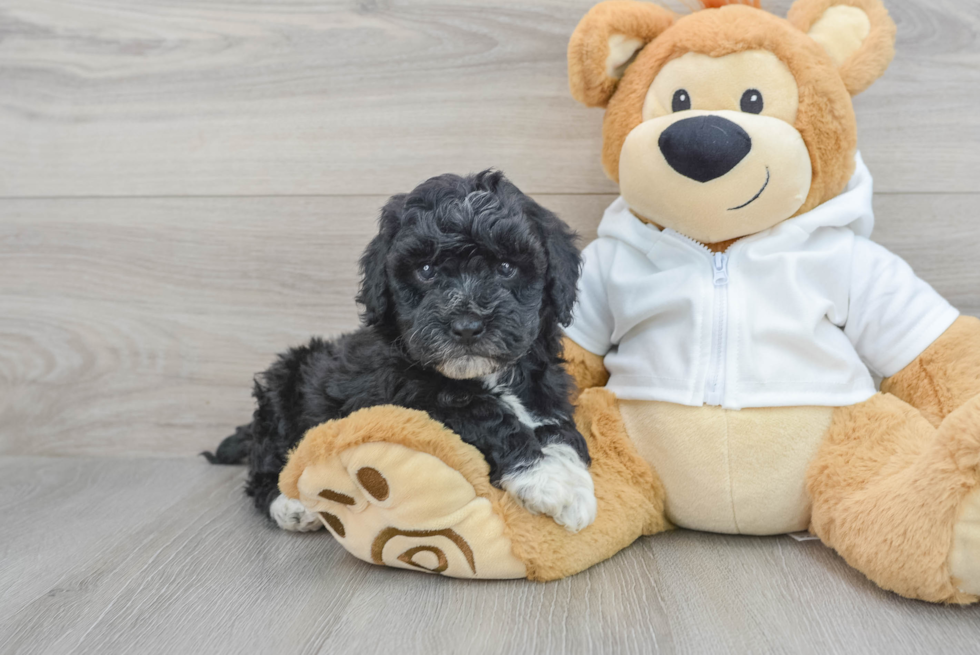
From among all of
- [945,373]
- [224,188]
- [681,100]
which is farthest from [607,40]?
[224,188]

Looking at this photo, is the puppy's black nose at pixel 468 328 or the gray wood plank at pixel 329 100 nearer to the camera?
the puppy's black nose at pixel 468 328

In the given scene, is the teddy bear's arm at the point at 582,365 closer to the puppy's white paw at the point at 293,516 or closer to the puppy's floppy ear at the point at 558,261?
the puppy's floppy ear at the point at 558,261

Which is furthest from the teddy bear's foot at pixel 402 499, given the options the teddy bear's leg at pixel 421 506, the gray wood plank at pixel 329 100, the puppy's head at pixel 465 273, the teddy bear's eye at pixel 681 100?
the gray wood plank at pixel 329 100

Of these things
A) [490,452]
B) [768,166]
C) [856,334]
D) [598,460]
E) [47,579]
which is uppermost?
[768,166]

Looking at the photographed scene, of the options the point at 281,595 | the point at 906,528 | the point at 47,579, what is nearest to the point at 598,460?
the point at 906,528

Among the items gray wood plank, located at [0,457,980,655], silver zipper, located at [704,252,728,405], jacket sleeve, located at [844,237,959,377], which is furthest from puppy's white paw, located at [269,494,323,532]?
jacket sleeve, located at [844,237,959,377]

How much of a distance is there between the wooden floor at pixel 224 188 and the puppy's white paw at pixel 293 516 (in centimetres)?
4

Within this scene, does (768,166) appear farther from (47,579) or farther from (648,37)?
(47,579)

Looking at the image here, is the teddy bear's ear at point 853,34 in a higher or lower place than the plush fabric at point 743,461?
higher

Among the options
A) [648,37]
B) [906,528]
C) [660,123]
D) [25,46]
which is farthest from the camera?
[25,46]

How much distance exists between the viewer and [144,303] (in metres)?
2.12

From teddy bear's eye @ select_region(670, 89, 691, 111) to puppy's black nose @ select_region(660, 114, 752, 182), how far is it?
0.25ft

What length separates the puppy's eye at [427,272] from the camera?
1277 millimetres

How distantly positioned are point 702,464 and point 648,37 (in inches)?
36.0
